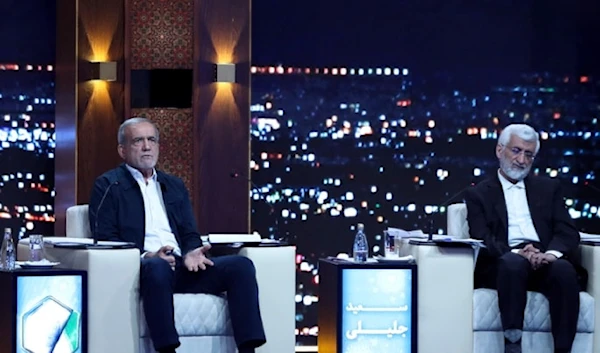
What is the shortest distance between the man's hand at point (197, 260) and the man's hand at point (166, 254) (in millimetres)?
65

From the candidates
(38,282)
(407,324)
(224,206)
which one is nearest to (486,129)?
(224,206)

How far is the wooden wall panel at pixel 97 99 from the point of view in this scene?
6926 millimetres

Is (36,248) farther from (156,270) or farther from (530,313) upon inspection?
(530,313)

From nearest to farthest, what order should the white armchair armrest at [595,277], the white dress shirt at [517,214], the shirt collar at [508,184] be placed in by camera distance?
the white armchair armrest at [595,277] → the white dress shirt at [517,214] → the shirt collar at [508,184]

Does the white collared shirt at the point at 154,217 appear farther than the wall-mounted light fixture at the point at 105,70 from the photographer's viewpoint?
No

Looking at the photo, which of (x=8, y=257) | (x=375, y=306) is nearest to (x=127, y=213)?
(x=8, y=257)

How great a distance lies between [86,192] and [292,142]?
52.6 inches

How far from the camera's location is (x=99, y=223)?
204 inches

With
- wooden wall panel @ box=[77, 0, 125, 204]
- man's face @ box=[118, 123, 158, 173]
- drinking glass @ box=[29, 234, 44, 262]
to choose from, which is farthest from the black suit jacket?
wooden wall panel @ box=[77, 0, 125, 204]

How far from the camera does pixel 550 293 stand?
5207mm

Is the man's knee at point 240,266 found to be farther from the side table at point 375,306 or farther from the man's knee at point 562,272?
the man's knee at point 562,272

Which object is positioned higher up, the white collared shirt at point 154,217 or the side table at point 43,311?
the white collared shirt at point 154,217

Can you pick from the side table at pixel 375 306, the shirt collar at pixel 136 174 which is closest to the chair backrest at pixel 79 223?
the shirt collar at pixel 136 174

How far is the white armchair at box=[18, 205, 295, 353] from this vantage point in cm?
482
